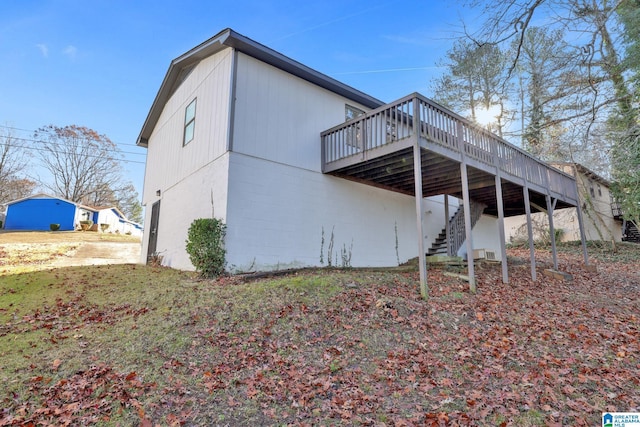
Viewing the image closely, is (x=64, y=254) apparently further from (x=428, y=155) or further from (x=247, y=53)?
(x=428, y=155)

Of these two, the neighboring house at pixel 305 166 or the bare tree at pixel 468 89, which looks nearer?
the neighboring house at pixel 305 166

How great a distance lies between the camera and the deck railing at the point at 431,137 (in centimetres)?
773

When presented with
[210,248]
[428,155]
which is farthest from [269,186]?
[428,155]

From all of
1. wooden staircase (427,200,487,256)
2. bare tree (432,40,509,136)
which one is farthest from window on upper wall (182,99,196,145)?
bare tree (432,40,509,136)

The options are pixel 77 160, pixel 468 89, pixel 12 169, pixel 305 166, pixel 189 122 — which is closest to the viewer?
pixel 305 166

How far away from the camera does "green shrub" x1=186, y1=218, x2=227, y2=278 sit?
779cm

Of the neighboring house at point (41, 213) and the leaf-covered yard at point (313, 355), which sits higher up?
the neighboring house at point (41, 213)

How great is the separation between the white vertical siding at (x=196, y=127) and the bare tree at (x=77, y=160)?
24.0 meters

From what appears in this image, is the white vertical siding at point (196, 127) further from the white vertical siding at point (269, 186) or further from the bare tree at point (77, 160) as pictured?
the bare tree at point (77, 160)

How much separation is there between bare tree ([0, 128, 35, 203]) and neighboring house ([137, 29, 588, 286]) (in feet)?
94.0

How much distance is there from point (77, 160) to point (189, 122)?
2961cm

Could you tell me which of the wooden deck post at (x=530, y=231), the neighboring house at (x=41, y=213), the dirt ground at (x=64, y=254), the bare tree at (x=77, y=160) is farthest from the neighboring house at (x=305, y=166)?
the bare tree at (x=77, y=160)

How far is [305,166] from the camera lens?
968 cm

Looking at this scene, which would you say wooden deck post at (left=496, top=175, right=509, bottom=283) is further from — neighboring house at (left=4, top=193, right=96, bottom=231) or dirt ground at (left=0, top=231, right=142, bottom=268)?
neighboring house at (left=4, top=193, right=96, bottom=231)
